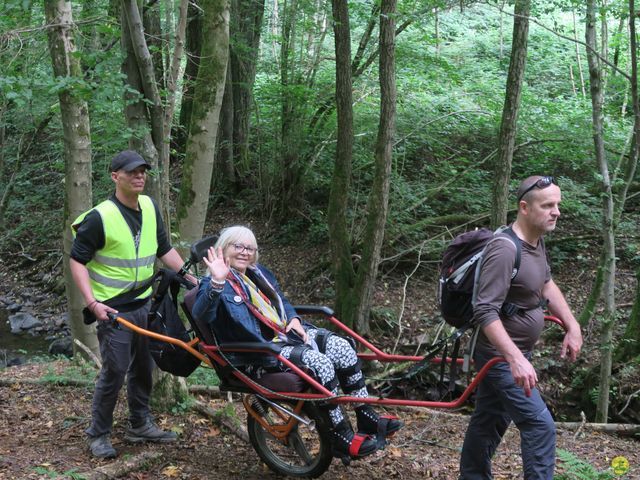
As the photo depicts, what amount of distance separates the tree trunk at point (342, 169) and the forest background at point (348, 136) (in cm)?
3

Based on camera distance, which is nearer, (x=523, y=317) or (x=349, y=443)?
(x=523, y=317)

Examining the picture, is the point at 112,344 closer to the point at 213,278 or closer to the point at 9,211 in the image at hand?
the point at 213,278

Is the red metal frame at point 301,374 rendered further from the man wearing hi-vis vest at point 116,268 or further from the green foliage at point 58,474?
the green foliage at point 58,474

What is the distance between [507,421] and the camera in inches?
157

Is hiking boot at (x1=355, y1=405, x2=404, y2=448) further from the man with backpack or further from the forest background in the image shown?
the forest background

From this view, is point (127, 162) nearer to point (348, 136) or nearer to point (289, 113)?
point (348, 136)

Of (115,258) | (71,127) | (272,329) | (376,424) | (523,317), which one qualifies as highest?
(71,127)

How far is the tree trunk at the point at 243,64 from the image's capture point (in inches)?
547

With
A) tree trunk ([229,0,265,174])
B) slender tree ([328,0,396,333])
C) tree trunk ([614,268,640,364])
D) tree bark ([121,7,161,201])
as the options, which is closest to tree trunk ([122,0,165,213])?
tree bark ([121,7,161,201])

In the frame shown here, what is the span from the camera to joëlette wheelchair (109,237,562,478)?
3951mm

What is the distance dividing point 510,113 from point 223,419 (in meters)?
6.04

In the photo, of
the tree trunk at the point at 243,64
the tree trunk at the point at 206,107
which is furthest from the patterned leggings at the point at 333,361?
the tree trunk at the point at 243,64

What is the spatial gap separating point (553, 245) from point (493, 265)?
907 centimetres

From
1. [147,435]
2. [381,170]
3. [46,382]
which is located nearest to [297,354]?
[147,435]
